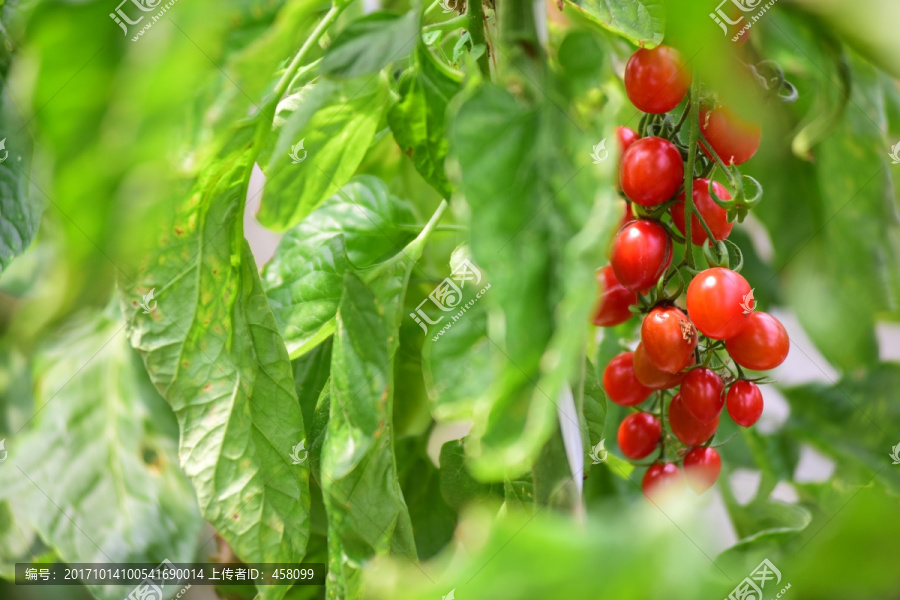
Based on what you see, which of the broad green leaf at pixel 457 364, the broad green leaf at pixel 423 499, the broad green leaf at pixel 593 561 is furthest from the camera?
the broad green leaf at pixel 423 499

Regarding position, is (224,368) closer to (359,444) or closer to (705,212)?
(359,444)

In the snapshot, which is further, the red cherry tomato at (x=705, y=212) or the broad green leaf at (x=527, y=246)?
the red cherry tomato at (x=705, y=212)

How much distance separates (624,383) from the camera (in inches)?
13.4

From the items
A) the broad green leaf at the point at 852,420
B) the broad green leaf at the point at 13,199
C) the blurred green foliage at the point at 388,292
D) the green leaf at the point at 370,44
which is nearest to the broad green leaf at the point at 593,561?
the blurred green foliage at the point at 388,292

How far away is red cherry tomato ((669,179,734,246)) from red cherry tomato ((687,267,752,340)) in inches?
1.2

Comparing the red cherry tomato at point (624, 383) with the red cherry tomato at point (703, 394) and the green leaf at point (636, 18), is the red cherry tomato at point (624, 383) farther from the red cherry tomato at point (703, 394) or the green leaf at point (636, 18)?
the green leaf at point (636, 18)

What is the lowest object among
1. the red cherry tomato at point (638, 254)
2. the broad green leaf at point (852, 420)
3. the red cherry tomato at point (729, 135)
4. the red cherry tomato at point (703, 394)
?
the broad green leaf at point (852, 420)

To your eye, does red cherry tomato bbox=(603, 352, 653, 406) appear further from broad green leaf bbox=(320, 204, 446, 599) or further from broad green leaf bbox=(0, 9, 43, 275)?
broad green leaf bbox=(0, 9, 43, 275)

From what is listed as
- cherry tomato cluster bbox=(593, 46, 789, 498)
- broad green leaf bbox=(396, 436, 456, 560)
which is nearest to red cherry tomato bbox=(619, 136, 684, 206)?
cherry tomato cluster bbox=(593, 46, 789, 498)

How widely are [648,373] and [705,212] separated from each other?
7 cm

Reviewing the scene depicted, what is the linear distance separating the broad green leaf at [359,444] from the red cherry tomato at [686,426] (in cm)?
13

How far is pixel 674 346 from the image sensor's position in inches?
11.0

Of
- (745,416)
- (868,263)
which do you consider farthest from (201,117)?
(868,263)

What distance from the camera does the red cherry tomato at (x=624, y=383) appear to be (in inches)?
13.4
